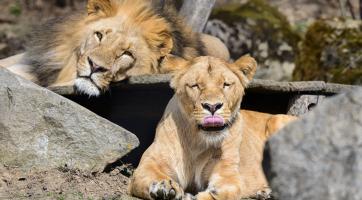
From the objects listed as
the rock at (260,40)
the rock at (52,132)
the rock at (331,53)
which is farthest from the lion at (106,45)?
the rock at (260,40)

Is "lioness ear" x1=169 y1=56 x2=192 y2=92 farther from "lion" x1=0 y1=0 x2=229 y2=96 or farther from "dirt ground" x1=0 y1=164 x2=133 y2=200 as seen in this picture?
"dirt ground" x1=0 y1=164 x2=133 y2=200

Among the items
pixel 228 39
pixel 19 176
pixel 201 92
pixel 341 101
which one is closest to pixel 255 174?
pixel 201 92

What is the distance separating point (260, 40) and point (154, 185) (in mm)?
5692

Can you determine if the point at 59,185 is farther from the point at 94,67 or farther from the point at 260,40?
the point at 260,40

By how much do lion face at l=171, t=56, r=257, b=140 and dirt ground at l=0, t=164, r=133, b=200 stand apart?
0.69m

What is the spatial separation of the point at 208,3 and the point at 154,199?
3.72 metres

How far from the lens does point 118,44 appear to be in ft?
22.2

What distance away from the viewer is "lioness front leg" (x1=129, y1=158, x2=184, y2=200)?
5.39 meters

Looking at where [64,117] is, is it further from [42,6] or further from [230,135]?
[42,6]

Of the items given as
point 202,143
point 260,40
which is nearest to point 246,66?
point 202,143

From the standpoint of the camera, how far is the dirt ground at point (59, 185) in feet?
18.4

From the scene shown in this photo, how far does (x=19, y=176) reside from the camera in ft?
19.3

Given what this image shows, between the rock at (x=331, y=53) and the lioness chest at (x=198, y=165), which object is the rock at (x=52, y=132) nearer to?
the lioness chest at (x=198, y=165)

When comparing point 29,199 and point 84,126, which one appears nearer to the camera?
point 29,199
